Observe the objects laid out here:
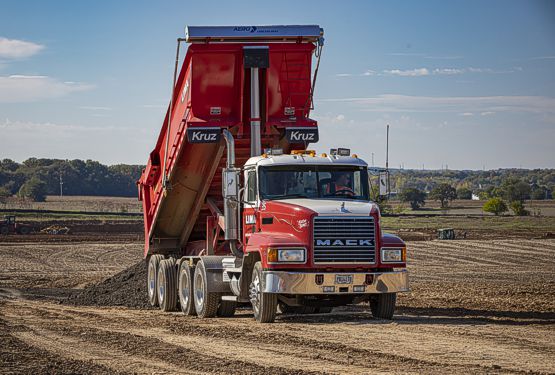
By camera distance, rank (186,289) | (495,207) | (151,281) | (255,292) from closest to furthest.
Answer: (255,292) → (186,289) → (151,281) → (495,207)

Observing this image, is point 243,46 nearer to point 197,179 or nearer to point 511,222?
point 197,179

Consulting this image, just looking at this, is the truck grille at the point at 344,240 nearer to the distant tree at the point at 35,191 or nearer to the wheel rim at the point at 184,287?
the wheel rim at the point at 184,287

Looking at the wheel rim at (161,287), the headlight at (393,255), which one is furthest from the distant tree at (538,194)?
the headlight at (393,255)

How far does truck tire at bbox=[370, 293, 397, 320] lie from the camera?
17.5m

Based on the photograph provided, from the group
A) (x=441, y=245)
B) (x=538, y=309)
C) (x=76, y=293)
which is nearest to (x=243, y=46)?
(x=538, y=309)

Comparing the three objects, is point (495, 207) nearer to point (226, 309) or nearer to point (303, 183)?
point (226, 309)

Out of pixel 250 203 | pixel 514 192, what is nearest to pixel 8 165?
pixel 514 192

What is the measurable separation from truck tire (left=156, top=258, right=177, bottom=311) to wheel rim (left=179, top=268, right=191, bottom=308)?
0.58 metres

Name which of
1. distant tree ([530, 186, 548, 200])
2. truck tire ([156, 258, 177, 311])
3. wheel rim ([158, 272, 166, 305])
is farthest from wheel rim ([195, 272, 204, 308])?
distant tree ([530, 186, 548, 200])

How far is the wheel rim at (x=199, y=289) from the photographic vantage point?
19562 millimetres

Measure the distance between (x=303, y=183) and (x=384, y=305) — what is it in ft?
8.38

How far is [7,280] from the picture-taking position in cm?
3338

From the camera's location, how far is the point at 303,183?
17766mm

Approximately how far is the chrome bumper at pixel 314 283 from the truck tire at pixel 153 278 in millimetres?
7116
